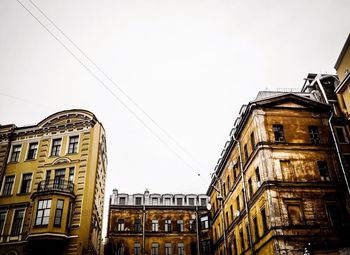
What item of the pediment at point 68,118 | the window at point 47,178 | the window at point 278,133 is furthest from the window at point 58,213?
the window at point 278,133

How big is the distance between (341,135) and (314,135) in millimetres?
3049

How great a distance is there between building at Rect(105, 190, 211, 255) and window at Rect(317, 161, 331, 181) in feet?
86.4

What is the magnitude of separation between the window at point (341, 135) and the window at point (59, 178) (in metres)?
25.9

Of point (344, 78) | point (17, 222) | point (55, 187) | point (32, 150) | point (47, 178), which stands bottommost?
point (17, 222)

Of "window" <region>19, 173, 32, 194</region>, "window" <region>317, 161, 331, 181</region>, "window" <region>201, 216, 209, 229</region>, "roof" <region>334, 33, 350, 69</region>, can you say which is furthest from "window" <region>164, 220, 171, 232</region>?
"roof" <region>334, 33, 350, 69</region>

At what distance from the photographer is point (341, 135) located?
3183 cm

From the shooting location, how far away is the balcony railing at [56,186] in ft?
101

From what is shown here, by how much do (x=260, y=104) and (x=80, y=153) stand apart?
1768 centimetres

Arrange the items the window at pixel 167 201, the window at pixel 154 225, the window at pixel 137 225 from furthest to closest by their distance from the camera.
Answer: the window at pixel 167 201
the window at pixel 154 225
the window at pixel 137 225

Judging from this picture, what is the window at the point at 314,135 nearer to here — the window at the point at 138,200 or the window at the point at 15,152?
the window at the point at 15,152

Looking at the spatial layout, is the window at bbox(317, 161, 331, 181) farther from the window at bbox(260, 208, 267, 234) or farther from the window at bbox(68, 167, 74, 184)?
the window at bbox(68, 167, 74, 184)

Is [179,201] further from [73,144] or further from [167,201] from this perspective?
[73,144]

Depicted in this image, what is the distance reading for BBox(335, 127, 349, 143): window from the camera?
103ft

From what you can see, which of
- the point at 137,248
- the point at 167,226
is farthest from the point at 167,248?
the point at 137,248
